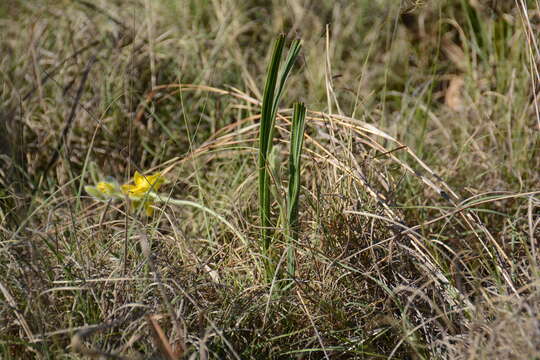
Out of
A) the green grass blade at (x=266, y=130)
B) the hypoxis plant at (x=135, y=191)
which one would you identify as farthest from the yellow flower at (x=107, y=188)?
the green grass blade at (x=266, y=130)

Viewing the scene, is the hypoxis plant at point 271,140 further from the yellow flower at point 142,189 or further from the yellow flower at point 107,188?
the yellow flower at point 107,188

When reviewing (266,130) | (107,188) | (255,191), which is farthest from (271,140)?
(107,188)

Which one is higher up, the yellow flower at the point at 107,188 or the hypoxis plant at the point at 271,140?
the hypoxis plant at the point at 271,140

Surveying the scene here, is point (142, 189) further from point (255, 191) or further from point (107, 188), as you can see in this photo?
point (255, 191)

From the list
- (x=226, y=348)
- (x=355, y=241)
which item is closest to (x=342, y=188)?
(x=355, y=241)

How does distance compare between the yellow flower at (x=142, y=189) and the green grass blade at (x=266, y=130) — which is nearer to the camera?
the green grass blade at (x=266, y=130)

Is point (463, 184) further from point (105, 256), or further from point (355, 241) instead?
point (105, 256)
